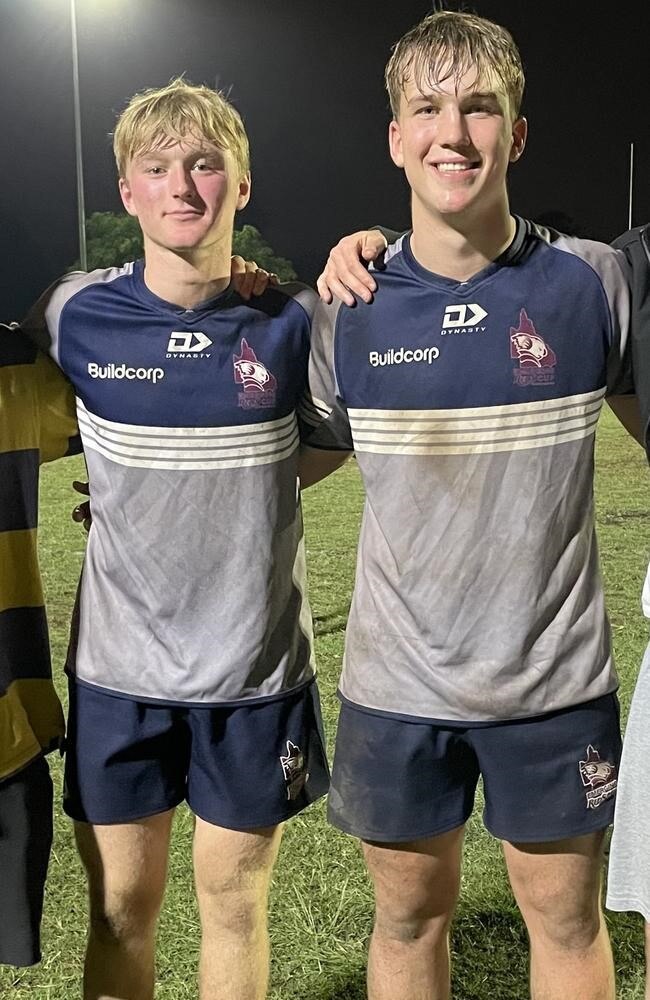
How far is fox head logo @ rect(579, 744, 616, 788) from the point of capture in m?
2.06


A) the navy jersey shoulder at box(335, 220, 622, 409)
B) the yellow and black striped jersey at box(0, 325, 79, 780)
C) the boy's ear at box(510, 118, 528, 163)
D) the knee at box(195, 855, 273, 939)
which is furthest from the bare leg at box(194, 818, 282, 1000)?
the boy's ear at box(510, 118, 528, 163)

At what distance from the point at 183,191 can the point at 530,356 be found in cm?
70

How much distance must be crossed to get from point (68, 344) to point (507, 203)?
2.89ft

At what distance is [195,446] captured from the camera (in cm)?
215

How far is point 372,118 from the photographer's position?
37.7 metres

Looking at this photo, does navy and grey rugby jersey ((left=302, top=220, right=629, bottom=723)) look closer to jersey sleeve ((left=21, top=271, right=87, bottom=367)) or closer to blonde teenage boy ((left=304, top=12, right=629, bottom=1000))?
blonde teenage boy ((left=304, top=12, right=629, bottom=1000))

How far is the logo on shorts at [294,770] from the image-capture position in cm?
223

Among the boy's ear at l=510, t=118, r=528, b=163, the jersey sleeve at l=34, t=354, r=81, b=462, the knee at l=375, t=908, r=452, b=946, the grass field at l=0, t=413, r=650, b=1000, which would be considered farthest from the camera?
the grass field at l=0, t=413, r=650, b=1000

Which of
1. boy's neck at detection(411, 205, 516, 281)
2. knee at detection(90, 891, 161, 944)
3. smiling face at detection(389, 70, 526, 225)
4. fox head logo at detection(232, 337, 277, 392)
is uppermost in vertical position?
smiling face at detection(389, 70, 526, 225)

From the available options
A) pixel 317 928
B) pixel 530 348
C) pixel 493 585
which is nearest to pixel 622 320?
pixel 530 348

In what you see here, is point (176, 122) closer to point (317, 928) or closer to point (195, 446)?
point (195, 446)

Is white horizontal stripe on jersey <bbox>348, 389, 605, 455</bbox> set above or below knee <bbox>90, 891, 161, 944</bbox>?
above

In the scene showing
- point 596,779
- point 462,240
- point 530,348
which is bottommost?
point 596,779

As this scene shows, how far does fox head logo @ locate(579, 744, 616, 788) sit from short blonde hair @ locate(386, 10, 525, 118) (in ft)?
3.82
